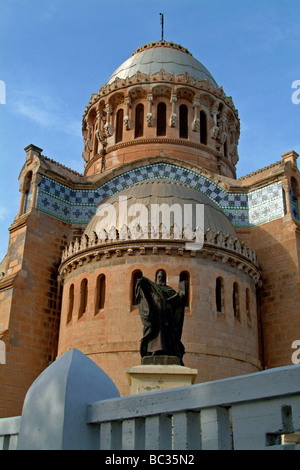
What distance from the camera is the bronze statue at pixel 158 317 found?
388 inches

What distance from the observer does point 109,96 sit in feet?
88.4

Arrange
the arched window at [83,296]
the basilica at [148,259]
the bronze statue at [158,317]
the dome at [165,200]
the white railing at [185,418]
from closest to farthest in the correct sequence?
the white railing at [185,418], the bronze statue at [158,317], the basilica at [148,259], the arched window at [83,296], the dome at [165,200]

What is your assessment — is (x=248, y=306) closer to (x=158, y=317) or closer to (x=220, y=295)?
(x=220, y=295)

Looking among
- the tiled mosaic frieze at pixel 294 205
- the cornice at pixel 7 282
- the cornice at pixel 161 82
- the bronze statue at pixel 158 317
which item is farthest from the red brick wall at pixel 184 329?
the cornice at pixel 161 82

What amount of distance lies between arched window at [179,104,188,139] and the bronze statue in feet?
55.8

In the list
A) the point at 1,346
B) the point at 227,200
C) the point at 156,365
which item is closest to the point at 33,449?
the point at 156,365

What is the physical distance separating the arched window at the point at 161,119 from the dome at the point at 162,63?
196 cm

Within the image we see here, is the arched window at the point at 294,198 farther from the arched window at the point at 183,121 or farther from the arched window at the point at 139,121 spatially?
the arched window at the point at 139,121

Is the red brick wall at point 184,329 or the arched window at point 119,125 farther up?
the arched window at point 119,125

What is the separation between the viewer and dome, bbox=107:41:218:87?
27.8 m

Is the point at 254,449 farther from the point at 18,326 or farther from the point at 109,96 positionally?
the point at 109,96

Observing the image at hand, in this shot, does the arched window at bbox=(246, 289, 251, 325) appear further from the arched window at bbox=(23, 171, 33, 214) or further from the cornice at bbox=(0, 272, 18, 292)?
the arched window at bbox=(23, 171, 33, 214)

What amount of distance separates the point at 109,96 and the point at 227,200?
873cm

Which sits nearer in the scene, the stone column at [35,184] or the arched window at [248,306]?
the arched window at [248,306]
